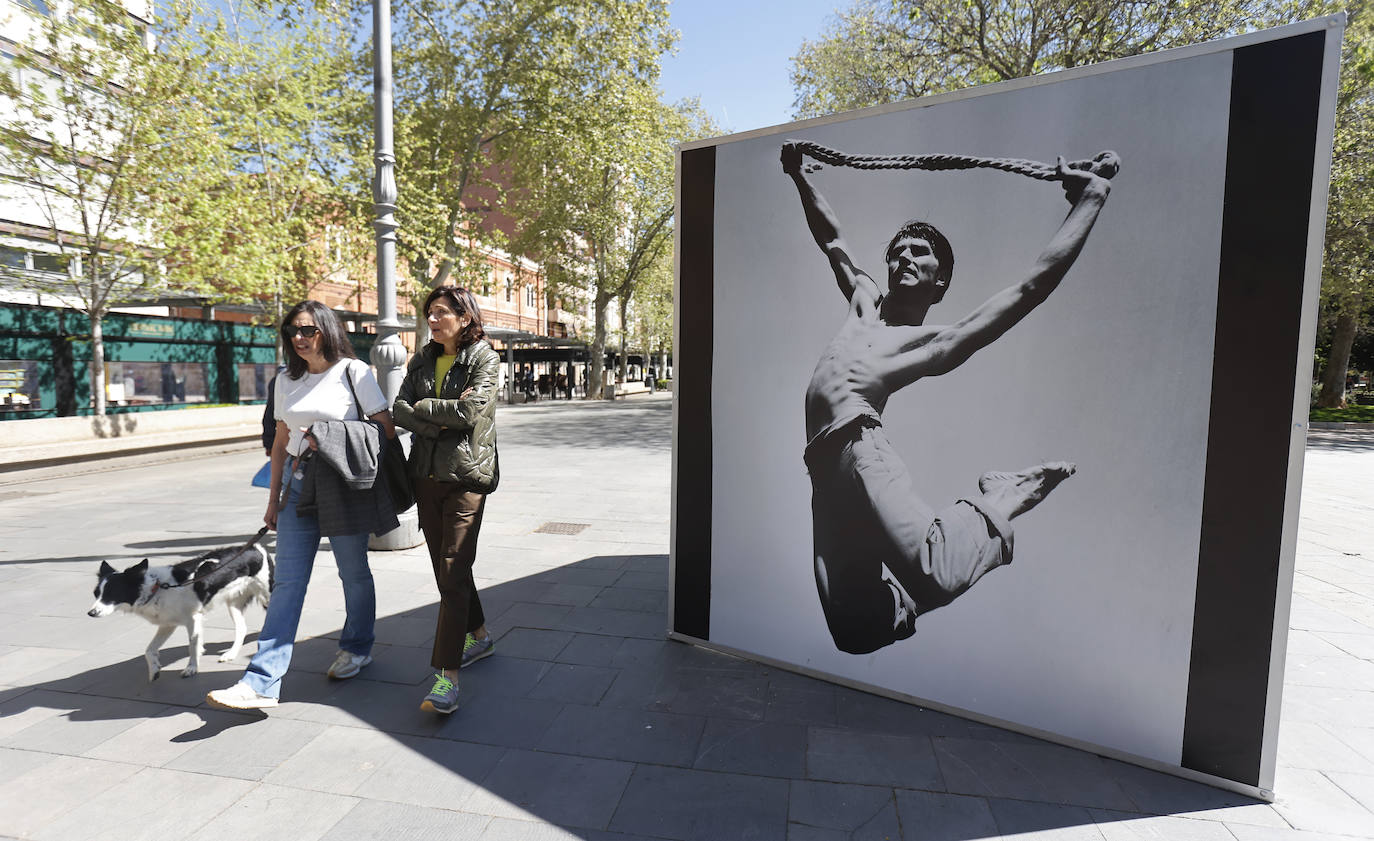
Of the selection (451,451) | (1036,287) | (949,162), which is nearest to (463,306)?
(451,451)

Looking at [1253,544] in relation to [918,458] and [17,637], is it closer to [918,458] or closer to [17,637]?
[918,458]

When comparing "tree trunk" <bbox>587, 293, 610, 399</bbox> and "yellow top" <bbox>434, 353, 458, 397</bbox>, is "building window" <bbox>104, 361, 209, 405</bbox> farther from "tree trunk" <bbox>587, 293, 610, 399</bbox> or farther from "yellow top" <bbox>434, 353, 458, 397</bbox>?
"tree trunk" <bbox>587, 293, 610, 399</bbox>

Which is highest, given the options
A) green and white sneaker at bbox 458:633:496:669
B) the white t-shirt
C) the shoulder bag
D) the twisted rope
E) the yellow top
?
the twisted rope

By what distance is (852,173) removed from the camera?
3332 mm

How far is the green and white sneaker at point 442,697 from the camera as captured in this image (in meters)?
3.13

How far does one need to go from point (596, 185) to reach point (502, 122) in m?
8.28

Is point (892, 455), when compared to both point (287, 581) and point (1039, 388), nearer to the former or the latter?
point (1039, 388)

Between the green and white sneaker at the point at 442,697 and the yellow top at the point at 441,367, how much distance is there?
136 cm

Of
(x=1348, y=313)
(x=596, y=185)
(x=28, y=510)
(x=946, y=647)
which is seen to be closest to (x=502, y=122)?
(x=596, y=185)

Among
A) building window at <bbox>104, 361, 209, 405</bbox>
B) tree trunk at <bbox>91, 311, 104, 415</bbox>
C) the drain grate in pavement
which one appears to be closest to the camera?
the drain grate in pavement

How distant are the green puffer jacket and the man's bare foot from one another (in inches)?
88.4

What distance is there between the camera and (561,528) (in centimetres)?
728

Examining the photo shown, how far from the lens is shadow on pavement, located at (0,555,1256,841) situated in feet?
8.27

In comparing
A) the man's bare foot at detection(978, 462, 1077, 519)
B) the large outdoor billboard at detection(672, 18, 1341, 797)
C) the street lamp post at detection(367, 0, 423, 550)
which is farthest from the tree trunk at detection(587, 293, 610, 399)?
the man's bare foot at detection(978, 462, 1077, 519)
